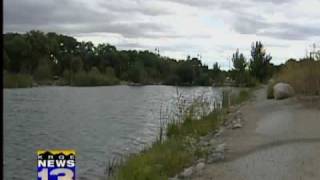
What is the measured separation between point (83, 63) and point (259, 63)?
7215cm

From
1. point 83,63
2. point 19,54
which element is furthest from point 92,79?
point 19,54

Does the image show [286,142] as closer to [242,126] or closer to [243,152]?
[243,152]

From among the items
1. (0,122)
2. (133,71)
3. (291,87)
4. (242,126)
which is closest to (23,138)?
(242,126)

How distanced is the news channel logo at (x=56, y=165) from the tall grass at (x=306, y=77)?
21.1m

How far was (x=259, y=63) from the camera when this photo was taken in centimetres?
5294

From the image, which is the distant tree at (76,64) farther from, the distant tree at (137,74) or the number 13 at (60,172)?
the number 13 at (60,172)

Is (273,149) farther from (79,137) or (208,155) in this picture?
(79,137)

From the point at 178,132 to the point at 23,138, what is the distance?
7633mm

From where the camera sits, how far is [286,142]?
1248 centimetres

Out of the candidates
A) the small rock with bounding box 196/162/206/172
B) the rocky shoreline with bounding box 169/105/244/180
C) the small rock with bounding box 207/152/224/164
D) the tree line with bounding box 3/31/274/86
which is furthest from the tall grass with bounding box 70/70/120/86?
the small rock with bounding box 196/162/206/172

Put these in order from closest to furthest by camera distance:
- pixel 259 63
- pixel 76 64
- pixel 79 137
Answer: pixel 79 137 < pixel 259 63 < pixel 76 64

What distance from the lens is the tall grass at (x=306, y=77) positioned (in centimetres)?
2284

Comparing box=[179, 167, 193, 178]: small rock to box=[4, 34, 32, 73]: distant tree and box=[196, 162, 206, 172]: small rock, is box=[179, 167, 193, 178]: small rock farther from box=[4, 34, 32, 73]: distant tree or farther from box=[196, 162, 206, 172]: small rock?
box=[4, 34, 32, 73]: distant tree

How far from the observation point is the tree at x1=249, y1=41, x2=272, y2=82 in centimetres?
5191
